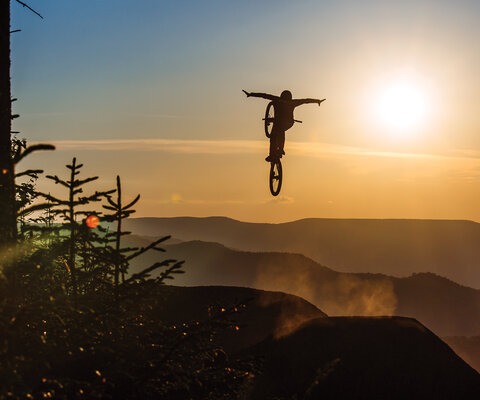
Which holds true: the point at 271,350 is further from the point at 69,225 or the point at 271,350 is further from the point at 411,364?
the point at 69,225

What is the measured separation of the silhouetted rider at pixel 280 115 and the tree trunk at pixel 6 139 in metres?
7.84

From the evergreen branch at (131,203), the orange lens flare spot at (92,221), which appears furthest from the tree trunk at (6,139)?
the evergreen branch at (131,203)

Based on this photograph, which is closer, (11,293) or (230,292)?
(11,293)

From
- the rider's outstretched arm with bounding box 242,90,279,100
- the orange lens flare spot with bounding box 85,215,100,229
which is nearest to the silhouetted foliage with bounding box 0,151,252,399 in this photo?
the orange lens flare spot with bounding box 85,215,100,229

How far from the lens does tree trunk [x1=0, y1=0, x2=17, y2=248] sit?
15.4ft

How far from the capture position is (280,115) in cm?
1625

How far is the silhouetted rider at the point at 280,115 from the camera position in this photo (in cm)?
1622

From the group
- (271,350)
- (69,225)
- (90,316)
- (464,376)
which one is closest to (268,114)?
(271,350)

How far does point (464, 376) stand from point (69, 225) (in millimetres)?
15227

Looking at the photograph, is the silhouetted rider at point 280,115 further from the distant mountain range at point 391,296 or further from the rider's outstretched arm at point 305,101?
the distant mountain range at point 391,296

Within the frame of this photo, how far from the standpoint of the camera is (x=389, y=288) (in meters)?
138

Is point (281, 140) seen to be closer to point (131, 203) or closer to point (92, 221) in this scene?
point (131, 203)

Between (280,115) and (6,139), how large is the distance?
907 cm

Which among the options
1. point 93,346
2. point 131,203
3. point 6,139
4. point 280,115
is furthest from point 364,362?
point 93,346
